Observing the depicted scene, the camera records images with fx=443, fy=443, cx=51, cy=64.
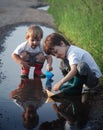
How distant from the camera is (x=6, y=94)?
630 cm

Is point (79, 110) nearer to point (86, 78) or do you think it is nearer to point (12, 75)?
point (86, 78)

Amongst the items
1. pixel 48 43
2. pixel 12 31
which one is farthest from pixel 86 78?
pixel 12 31

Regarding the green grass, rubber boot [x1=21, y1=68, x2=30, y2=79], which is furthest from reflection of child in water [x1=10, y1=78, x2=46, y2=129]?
the green grass

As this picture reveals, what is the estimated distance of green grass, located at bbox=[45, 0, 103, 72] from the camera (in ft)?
27.6

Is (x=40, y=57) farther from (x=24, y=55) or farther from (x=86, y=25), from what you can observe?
(x=86, y=25)

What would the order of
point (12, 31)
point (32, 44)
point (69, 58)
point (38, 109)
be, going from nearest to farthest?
point (38, 109) → point (69, 58) → point (32, 44) → point (12, 31)

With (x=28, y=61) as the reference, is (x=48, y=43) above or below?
above

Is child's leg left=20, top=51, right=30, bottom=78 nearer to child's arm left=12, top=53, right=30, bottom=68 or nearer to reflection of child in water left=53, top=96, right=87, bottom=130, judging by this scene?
child's arm left=12, top=53, right=30, bottom=68

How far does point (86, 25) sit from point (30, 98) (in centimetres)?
431

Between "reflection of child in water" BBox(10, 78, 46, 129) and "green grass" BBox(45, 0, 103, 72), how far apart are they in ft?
4.04

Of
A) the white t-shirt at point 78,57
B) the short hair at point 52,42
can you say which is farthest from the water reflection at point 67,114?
the short hair at point 52,42

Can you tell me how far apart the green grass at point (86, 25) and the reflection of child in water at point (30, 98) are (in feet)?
4.04

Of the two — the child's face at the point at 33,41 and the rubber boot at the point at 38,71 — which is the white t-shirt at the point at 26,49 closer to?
the child's face at the point at 33,41

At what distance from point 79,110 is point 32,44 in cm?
205
